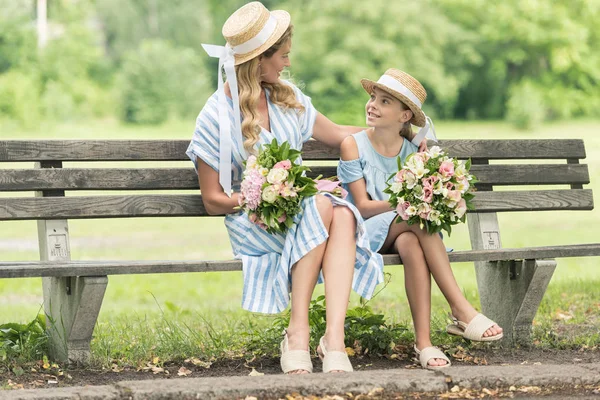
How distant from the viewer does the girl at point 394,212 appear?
406cm

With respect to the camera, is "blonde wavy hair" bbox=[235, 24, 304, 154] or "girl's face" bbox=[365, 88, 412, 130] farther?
"girl's face" bbox=[365, 88, 412, 130]

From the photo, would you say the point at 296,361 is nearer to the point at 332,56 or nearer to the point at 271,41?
the point at 271,41

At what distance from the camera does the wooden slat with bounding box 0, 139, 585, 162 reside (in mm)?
4297

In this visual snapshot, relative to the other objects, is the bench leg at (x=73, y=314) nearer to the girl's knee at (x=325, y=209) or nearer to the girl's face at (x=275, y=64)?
the girl's knee at (x=325, y=209)

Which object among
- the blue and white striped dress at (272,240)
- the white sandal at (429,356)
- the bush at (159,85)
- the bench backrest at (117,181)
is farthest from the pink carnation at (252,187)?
the bush at (159,85)

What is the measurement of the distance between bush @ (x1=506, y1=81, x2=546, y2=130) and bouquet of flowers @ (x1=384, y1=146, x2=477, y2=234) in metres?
32.3

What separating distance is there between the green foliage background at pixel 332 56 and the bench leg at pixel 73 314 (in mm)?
28073

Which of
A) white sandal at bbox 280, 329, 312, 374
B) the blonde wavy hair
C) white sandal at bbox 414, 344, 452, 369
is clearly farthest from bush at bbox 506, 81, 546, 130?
white sandal at bbox 280, 329, 312, 374

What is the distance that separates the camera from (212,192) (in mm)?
4215

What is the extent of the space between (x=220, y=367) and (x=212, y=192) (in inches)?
28.6

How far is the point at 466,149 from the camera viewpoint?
492 cm

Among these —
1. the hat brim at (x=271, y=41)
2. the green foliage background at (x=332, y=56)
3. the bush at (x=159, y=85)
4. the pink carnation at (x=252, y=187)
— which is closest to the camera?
the pink carnation at (x=252, y=187)

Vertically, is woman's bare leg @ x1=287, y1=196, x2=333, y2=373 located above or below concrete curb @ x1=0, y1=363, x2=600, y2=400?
above

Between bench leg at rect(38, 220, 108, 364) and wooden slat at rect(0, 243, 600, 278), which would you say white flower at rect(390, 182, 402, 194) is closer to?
wooden slat at rect(0, 243, 600, 278)
